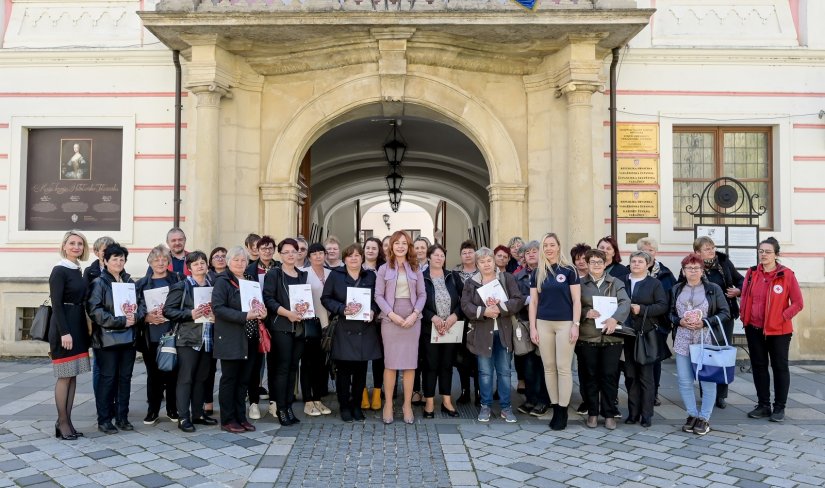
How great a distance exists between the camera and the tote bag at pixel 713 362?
595 cm

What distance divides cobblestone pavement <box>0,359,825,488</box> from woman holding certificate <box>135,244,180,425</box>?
242 millimetres

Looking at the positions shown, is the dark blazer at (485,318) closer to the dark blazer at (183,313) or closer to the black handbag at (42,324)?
the dark blazer at (183,313)

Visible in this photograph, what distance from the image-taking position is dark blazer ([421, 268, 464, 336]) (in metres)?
6.67

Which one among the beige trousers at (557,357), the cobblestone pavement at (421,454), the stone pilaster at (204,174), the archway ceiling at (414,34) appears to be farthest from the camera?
the stone pilaster at (204,174)

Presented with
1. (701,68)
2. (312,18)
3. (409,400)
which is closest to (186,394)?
(409,400)

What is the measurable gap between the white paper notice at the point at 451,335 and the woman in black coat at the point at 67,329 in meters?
3.17

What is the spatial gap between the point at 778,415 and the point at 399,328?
3.80 meters

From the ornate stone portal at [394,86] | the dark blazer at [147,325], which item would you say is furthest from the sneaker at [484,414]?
the ornate stone portal at [394,86]

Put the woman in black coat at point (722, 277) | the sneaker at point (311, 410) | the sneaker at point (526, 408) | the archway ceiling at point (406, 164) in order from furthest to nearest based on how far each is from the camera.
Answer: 1. the archway ceiling at point (406, 164)
2. the woman in black coat at point (722, 277)
3. the sneaker at point (526, 408)
4. the sneaker at point (311, 410)

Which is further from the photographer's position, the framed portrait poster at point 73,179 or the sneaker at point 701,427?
the framed portrait poster at point 73,179

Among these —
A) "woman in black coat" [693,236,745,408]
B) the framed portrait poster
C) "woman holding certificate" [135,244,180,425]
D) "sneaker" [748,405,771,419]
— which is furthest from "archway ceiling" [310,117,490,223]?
"sneaker" [748,405,771,419]

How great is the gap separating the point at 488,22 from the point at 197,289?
509 cm

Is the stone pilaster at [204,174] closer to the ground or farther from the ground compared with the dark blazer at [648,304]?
farther from the ground

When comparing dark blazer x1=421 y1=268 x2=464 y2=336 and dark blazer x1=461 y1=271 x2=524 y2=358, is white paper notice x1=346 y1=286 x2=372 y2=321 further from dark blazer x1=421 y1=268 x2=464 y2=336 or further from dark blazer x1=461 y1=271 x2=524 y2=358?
dark blazer x1=461 y1=271 x2=524 y2=358
